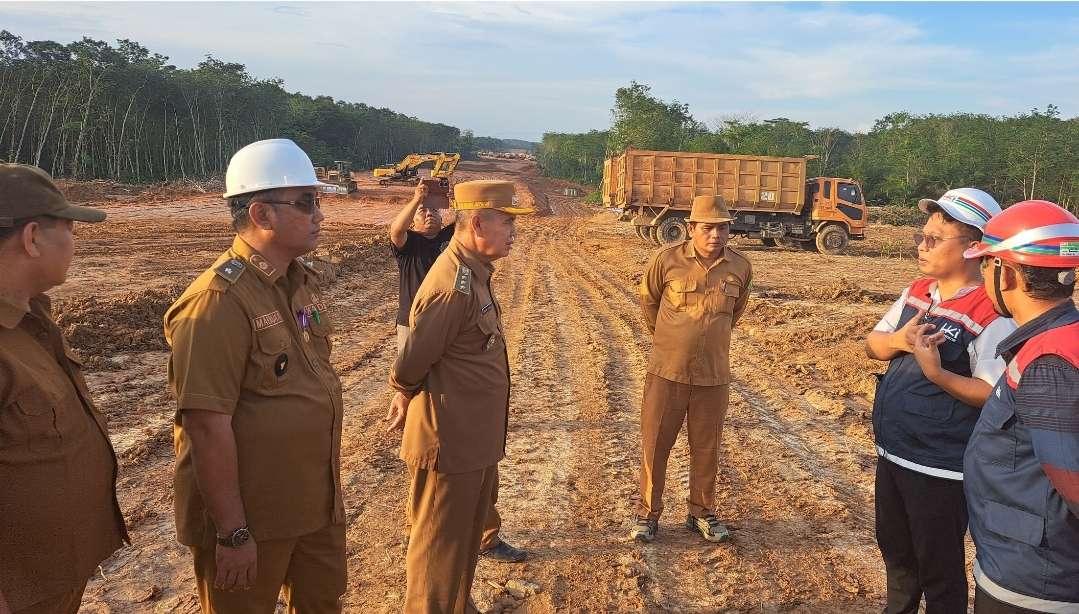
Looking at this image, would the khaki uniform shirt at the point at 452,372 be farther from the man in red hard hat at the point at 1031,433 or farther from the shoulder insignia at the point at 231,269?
the man in red hard hat at the point at 1031,433

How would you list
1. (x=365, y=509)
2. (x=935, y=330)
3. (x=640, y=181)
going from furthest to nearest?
(x=640, y=181) → (x=365, y=509) → (x=935, y=330)

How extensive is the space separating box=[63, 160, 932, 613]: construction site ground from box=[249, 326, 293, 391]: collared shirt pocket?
164 centimetres

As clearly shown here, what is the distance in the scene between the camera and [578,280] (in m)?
13.7

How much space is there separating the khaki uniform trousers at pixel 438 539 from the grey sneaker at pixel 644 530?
1.44 meters

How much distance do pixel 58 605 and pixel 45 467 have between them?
15.7 inches

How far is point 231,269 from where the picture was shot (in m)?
1.99

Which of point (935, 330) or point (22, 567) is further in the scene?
point (935, 330)

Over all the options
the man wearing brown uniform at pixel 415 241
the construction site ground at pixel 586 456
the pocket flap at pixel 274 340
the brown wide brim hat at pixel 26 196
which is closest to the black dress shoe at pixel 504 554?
the construction site ground at pixel 586 456

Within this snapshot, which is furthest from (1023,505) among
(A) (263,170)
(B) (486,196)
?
(A) (263,170)

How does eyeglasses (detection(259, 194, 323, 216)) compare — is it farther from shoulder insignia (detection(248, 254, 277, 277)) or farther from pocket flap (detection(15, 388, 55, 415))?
pocket flap (detection(15, 388, 55, 415))

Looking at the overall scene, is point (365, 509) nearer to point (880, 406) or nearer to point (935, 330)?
point (880, 406)

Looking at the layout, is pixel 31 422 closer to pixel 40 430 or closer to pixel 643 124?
pixel 40 430

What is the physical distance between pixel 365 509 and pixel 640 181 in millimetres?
16912

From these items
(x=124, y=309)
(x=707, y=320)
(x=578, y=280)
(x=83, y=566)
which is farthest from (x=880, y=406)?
(x=578, y=280)
